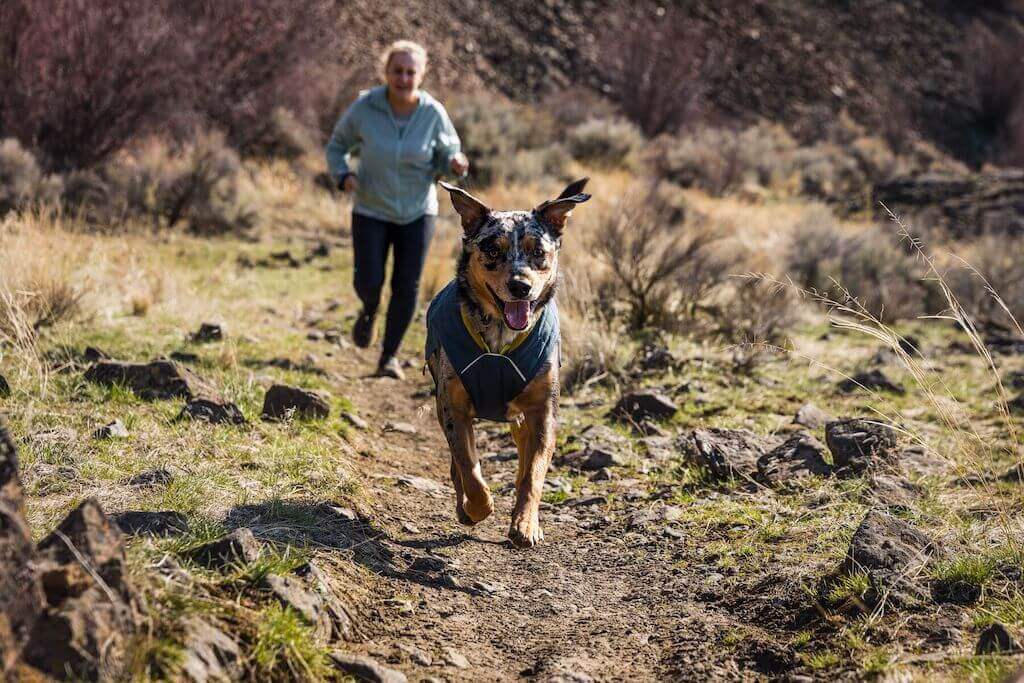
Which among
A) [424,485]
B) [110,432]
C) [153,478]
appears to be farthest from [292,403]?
[153,478]

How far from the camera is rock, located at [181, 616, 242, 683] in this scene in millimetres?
2625

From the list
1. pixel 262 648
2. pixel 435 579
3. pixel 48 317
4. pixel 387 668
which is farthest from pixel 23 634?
pixel 48 317

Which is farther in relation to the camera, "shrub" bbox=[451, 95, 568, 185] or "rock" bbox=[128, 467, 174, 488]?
"shrub" bbox=[451, 95, 568, 185]

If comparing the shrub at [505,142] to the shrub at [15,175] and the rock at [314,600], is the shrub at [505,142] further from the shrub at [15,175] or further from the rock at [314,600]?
the rock at [314,600]

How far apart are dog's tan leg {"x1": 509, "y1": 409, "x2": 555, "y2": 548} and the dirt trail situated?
242 millimetres

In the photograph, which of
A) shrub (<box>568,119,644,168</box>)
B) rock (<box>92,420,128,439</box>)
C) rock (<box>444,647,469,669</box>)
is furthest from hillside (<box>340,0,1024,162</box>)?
rock (<box>444,647,469,669</box>)

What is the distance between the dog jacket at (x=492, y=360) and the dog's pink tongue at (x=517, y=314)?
0.21 feet

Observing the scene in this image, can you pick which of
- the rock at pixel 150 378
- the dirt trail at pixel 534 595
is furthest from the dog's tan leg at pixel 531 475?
the rock at pixel 150 378

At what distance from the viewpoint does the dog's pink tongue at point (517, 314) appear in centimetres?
442

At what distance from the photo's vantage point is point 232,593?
3148 millimetres

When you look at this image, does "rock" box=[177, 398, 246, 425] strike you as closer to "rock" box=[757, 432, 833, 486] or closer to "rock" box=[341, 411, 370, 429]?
"rock" box=[341, 411, 370, 429]

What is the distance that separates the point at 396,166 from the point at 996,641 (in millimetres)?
5092

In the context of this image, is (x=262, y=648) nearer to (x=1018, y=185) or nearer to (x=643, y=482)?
(x=643, y=482)

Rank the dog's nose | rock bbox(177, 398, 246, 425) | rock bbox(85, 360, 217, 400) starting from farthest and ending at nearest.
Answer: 1. rock bbox(85, 360, 217, 400)
2. rock bbox(177, 398, 246, 425)
3. the dog's nose
